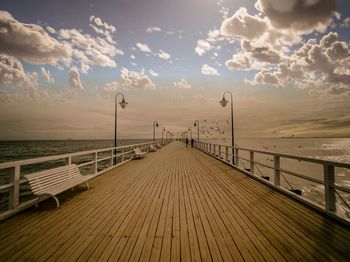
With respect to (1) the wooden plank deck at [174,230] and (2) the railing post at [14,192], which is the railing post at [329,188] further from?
(2) the railing post at [14,192]

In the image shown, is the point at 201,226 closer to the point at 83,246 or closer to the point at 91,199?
the point at 83,246

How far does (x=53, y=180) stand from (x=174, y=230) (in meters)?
3.43

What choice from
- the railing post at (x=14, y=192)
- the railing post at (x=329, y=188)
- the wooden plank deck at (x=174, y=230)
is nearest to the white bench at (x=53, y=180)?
the railing post at (x=14, y=192)

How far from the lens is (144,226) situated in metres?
3.54

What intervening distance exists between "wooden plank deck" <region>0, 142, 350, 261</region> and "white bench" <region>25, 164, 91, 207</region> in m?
0.40

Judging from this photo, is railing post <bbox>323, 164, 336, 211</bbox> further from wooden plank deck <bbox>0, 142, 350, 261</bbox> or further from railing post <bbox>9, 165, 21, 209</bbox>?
railing post <bbox>9, 165, 21, 209</bbox>

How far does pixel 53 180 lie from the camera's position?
4.94 metres

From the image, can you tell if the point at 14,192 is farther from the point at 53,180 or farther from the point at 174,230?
the point at 174,230

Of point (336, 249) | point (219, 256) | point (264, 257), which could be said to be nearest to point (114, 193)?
point (219, 256)

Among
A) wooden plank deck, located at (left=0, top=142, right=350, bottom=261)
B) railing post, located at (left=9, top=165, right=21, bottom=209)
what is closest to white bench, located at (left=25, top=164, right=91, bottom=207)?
railing post, located at (left=9, top=165, right=21, bottom=209)

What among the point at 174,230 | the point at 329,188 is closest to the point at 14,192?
the point at 174,230

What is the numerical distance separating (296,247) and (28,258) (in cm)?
368

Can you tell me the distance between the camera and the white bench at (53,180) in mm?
4273

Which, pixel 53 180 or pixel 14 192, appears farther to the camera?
pixel 53 180
